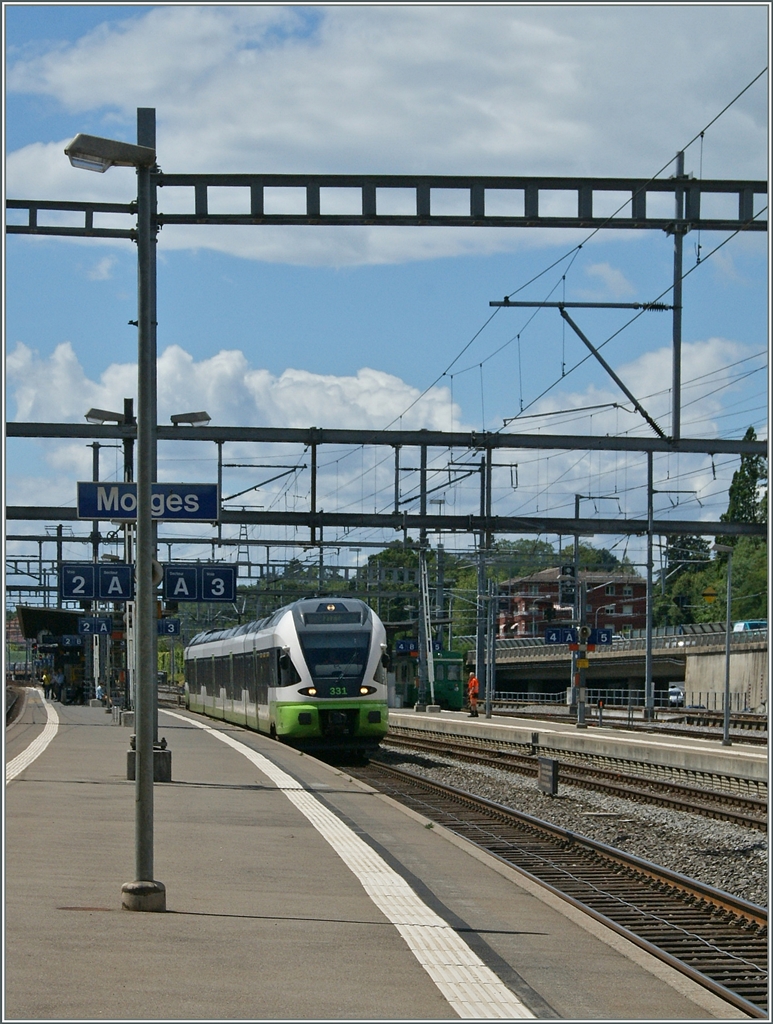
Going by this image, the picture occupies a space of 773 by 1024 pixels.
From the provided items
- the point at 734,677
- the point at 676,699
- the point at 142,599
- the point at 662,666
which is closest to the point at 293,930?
the point at 142,599

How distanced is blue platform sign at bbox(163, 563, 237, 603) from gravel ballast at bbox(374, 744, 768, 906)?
5286 mm

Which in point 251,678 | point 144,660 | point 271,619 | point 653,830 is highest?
point 144,660

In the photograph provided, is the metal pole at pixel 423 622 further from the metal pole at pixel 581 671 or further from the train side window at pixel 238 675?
the train side window at pixel 238 675

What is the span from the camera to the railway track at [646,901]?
9250 mm

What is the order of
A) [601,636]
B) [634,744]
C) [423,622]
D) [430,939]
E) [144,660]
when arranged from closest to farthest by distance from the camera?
[430,939]
[144,660]
[634,744]
[601,636]
[423,622]

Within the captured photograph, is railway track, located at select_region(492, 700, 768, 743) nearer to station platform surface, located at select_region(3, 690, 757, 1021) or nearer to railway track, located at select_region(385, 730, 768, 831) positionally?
railway track, located at select_region(385, 730, 768, 831)

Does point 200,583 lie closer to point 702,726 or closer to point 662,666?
point 702,726

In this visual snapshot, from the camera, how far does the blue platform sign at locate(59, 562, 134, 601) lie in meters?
22.7

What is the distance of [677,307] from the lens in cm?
1833

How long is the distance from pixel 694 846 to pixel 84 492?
324 inches

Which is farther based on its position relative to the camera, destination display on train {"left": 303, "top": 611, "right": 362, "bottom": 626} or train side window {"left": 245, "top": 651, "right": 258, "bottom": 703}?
train side window {"left": 245, "top": 651, "right": 258, "bottom": 703}

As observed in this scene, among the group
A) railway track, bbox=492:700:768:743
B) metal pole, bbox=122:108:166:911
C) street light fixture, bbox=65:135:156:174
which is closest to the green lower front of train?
railway track, bbox=492:700:768:743

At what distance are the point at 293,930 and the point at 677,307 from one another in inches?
467

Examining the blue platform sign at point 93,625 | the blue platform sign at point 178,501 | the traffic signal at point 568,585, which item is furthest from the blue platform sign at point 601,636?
the blue platform sign at point 178,501
